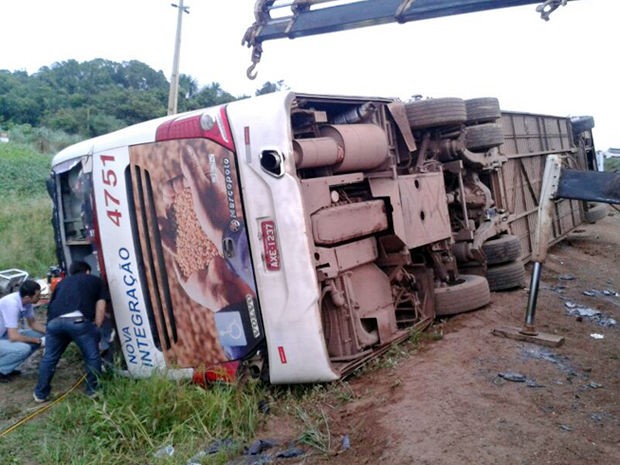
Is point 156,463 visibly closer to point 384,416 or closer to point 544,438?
point 384,416

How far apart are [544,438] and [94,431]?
2822 millimetres

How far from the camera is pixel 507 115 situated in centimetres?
824

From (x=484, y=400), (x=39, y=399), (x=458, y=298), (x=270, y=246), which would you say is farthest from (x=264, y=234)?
(x=39, y=399)

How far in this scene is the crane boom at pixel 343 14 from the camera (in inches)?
163

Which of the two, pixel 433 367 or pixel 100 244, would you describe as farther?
pixel 100 244

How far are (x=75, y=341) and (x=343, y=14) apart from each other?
353 cm

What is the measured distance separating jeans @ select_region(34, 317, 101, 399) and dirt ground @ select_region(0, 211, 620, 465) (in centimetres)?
28

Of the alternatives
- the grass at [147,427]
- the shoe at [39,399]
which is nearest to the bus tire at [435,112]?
the grass at [147,427]

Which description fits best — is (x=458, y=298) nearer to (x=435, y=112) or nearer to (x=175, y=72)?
(x=435, y=112)

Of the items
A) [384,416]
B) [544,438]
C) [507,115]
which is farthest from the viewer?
[507,115]

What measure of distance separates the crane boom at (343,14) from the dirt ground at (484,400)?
95.3 inches

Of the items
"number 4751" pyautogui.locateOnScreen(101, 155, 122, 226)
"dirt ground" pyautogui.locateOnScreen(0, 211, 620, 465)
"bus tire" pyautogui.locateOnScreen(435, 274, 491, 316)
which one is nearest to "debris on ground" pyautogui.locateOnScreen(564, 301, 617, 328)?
"dirt ground" pyautogui.locateOnScreen(0, 211, 620, 465)

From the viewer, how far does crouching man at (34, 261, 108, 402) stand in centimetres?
462

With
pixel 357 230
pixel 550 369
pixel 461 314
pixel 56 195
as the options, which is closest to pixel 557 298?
pixel 461 314
